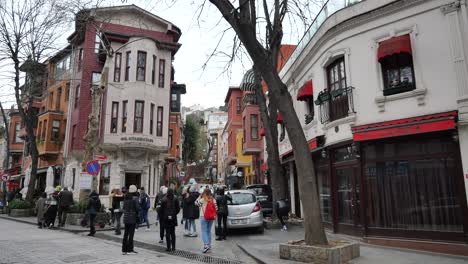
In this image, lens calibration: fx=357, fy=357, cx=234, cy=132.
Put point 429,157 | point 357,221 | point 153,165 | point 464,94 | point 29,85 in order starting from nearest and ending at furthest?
point 464,94, point 429,157, point 357,221, point 29,85, point 153,165

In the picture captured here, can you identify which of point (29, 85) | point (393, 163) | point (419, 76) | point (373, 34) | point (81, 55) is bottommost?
point (393, 163)

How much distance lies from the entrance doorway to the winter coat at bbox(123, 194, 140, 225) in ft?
58.9

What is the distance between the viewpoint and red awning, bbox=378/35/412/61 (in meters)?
10.7

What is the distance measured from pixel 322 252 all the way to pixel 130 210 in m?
5.15

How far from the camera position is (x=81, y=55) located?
Answer: 1229 inches

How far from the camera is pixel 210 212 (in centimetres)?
1034

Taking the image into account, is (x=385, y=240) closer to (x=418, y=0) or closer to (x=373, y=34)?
(x=373, y=34)

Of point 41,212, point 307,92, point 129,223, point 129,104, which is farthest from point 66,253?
point 129,104

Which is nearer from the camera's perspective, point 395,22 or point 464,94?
point 464,94

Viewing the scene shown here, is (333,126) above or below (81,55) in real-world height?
below

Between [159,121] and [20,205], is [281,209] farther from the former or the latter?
[20,205]

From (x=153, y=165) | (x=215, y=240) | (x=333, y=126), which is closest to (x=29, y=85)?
(x=153, y=165)

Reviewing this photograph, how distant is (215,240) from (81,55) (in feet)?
81.0

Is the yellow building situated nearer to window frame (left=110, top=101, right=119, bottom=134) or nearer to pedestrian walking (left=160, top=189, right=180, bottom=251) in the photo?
window frame (left=110, top=101, right=119, bottom=134)
